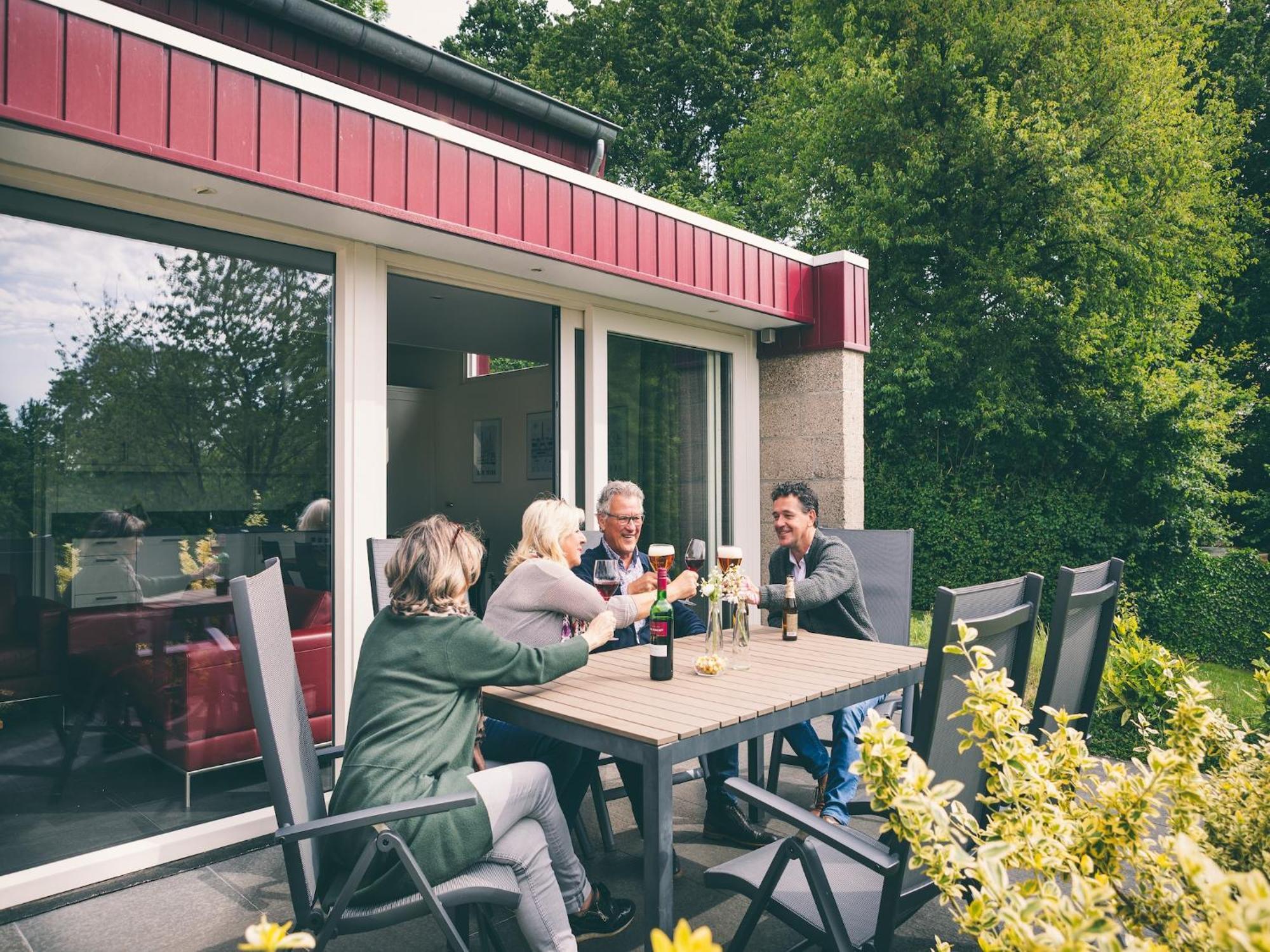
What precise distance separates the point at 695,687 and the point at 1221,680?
743cm

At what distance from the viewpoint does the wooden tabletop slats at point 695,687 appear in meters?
2.03

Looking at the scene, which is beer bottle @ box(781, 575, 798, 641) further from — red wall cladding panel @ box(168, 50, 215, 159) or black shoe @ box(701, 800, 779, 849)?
red wall cladding panel @ box(168, 50, 215, 159)

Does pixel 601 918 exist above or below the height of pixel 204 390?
below

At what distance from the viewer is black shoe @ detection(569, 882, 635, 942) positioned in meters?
2.48

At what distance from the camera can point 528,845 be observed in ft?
6.75

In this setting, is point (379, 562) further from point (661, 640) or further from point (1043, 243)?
point (1043, 243)

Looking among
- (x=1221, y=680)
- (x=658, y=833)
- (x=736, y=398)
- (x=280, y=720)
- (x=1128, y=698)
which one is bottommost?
(x=1221, y=680)

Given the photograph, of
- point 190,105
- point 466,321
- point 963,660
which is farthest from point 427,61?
point 963,660

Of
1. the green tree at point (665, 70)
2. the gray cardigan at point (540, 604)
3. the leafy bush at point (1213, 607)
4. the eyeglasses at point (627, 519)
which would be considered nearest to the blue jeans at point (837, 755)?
the gray cardigan at point (540, 604)

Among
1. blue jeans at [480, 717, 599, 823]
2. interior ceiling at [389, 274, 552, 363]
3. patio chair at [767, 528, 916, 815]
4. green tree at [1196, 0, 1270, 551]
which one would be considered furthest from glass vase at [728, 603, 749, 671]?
green tree at [1196, 0, 1270, 551]

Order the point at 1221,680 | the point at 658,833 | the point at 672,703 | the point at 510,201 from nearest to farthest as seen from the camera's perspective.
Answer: the point at 658,833, the point at 672,703, the point at 510,201, the point at 1221,680

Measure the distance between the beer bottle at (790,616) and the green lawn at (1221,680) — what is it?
864 millimetres

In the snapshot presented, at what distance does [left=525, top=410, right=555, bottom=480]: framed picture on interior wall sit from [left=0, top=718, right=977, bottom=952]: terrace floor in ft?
20.2

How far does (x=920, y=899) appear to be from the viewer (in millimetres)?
1775
